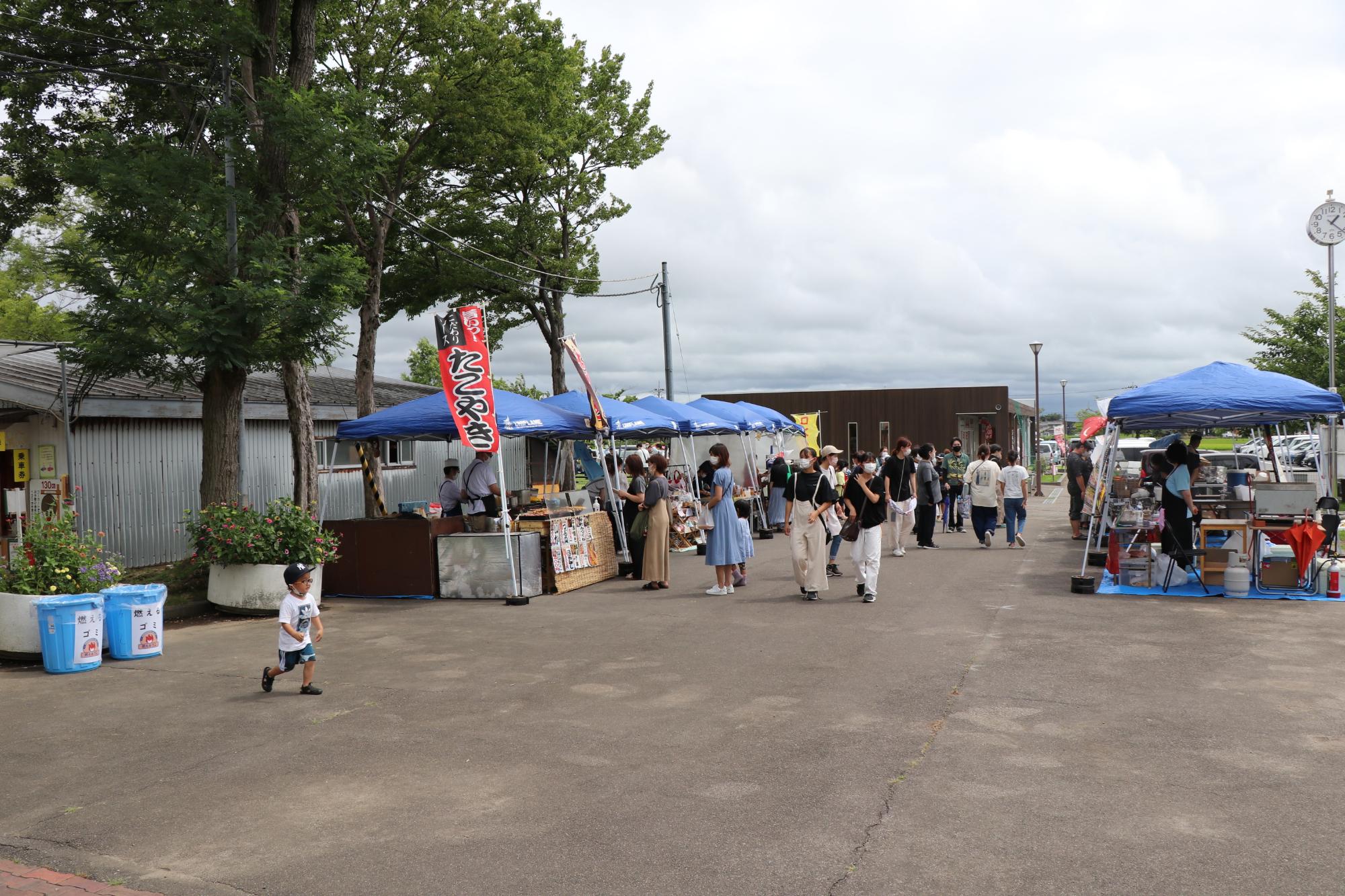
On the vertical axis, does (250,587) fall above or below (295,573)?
below

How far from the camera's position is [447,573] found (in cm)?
1410

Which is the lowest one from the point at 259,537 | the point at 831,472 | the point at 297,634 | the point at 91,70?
the point at 297,634

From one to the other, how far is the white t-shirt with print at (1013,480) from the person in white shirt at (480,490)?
8648 mm

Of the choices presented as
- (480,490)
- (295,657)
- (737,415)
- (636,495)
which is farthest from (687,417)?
(295,657)

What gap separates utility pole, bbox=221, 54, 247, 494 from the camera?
1362 centimetres

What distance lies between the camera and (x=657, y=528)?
14359 millimetres

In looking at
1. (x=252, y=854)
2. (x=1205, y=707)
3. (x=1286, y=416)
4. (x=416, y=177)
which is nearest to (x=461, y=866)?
(x=252, y=854)

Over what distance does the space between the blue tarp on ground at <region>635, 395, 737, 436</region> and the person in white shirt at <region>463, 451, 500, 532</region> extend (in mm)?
5295

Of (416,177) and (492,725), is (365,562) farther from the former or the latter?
(416,177)

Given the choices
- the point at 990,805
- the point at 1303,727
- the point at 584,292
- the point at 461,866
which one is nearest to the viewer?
the point at 461,866

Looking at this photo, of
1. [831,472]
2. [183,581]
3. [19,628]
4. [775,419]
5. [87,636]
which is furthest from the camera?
[775,419]

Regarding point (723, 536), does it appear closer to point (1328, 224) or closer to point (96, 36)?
point (96, 36)

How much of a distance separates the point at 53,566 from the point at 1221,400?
41.5 ft

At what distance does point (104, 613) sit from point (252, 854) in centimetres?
606
